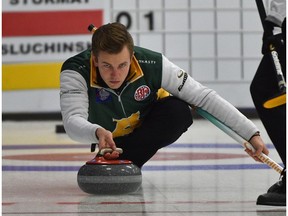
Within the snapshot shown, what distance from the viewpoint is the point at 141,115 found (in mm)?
3076

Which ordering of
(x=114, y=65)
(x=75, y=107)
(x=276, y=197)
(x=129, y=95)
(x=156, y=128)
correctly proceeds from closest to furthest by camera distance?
(x=276, y=197) → (x=114, y=65) → (x=75, y=107) → (x=129, y=95) → (x=156, y=128)

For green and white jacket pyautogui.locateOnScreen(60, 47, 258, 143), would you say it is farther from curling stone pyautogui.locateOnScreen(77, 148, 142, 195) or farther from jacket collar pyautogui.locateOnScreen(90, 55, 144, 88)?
curling stone pyautogui.locateOnScreen(77, 148, 142, 195)

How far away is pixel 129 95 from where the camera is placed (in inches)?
115

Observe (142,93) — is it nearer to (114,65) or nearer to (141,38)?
(114,65)

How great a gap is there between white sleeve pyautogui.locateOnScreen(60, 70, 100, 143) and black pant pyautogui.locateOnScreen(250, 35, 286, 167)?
0.55 metres

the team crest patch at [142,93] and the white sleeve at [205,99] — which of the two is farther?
the team crest patch at [142,93]

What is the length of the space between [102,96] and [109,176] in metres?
0.32

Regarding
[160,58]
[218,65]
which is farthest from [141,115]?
[218,65]

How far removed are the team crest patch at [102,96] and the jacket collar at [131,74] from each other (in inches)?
1.3

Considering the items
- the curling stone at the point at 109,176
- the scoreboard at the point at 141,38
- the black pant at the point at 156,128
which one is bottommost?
the scoreboard at the point at 141,38

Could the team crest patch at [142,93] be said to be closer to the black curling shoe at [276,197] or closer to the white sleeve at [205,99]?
the white sleeve at [205,99]

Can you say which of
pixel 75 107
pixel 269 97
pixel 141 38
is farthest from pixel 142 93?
pixel 141 38

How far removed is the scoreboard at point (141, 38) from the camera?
29.2 feet

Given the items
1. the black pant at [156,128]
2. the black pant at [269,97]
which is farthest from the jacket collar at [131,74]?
the black pant at [269,97]
